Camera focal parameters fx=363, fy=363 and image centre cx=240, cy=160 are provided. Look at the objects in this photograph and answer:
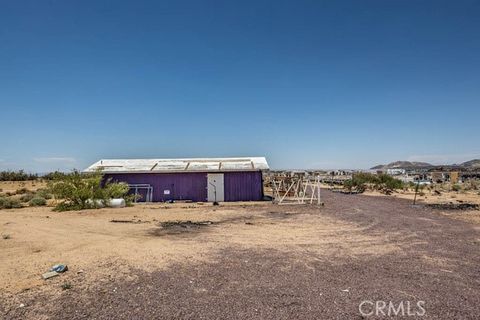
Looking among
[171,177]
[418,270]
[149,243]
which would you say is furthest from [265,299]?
[171,177]

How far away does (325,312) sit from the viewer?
5414 millimetres

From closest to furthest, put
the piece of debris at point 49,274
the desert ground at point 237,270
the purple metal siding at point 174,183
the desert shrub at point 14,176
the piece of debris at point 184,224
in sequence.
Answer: the desert ground at point 237,270 < the piece of debris at point 49,274 < the piece of debris at point 184,224 < the purple metal siding at point 174,183 < the desert shrub at point 14,176

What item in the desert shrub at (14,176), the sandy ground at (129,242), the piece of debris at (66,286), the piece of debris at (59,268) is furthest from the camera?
the desert shrub at (14,176)

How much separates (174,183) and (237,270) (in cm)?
2099

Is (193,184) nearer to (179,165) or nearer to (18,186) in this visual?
(179,165)

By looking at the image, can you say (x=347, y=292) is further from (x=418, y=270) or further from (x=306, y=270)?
(x=418, y=270)

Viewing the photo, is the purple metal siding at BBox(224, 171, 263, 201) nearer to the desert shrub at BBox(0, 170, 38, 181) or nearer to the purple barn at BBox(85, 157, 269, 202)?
the purple barn at BBox(85, 157, 269, 202)

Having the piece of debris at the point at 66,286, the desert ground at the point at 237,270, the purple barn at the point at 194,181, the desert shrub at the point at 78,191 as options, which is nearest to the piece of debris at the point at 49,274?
the desert ground at the point at 237,270

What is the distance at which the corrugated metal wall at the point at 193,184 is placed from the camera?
27.8 meters

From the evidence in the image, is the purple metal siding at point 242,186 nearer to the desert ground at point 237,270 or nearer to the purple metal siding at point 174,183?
the purple metal siding at point 174,183

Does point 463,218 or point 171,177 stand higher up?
point 171,177

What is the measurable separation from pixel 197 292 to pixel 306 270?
8.32 feet

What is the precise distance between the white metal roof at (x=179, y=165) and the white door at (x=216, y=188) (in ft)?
2.09

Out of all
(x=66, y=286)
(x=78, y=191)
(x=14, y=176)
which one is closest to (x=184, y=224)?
(x=66, y=286)
